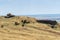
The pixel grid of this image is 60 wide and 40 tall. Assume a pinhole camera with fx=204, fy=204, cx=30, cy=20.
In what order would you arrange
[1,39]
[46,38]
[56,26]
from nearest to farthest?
[1,39] → [46,38] → [56,26]

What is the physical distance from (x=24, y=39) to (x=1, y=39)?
1871 millimetres

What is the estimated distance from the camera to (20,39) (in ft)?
53.3

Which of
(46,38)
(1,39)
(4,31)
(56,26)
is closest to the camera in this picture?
(1,39)

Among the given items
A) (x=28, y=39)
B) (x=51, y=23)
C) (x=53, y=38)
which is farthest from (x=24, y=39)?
(x=51, y=23)

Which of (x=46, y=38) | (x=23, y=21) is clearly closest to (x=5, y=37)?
(x=46, y=38)

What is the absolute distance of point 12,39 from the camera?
16094 mm

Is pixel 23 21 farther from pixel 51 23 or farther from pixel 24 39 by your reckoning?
pixel 24 39

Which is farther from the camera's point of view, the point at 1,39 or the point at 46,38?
the point at 46,38

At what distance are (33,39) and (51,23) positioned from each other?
477 inches

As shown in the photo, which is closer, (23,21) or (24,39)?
(24,39)

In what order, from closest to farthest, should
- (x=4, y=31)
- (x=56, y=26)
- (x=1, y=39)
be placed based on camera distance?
(x=1, y=39)
(x=4, y=31)
(x=56, y=26)

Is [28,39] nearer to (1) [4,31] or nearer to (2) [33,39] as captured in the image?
(2) [33,39]

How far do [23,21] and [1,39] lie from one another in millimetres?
11169

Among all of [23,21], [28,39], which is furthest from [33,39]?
[23,21]
